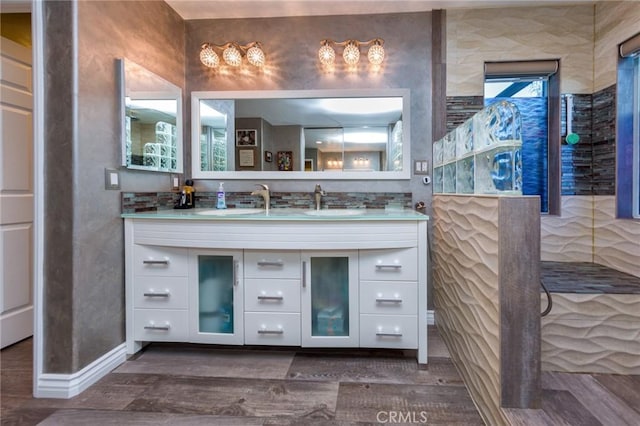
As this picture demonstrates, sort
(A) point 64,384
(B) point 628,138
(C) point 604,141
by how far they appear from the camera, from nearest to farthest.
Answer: (A) point 64,384, (B) point 628,138, (C) point 604,141

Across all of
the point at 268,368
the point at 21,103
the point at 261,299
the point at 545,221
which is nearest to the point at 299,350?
the point at 268,368

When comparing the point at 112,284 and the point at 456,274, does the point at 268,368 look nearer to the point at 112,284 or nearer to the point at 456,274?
the point at 112,284

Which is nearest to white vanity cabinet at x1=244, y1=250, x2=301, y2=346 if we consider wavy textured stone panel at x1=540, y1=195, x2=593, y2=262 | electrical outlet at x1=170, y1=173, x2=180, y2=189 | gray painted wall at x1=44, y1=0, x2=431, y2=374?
gray painted wall at x1=44, y1=0, x2=431, y2=374

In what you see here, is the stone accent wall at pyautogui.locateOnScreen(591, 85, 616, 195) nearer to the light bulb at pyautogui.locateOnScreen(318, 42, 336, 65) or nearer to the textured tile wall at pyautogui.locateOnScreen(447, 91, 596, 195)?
the textured tile wall at pyautogui.locateOnScreen(447, 91, 596, 195)

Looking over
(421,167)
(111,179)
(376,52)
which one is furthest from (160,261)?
(376,52)

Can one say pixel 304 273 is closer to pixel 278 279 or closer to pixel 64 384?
pixel 278 279

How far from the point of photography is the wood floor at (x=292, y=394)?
1.40 m

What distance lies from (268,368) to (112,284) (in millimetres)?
980

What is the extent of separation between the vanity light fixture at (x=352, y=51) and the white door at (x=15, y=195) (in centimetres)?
200

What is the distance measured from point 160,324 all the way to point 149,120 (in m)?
1.26

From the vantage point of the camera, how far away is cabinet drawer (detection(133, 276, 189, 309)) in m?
1.92

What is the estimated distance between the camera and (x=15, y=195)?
2.11 meters

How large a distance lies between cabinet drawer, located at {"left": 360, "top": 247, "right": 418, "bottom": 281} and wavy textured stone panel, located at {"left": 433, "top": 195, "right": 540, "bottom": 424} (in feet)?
Result: 0.89

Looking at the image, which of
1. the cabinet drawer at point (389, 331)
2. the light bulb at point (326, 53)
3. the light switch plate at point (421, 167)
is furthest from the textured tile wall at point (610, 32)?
the cabinet drawer at point (389, 331)
